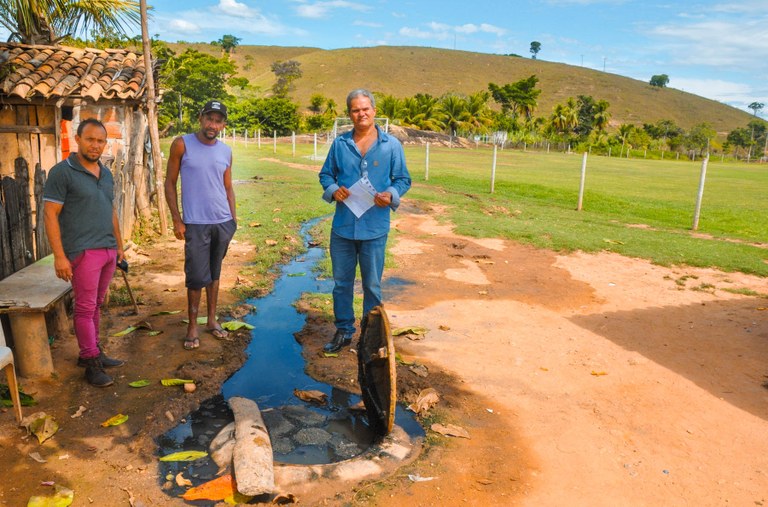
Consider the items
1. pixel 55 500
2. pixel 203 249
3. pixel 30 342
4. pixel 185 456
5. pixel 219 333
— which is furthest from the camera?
pixel 219 333

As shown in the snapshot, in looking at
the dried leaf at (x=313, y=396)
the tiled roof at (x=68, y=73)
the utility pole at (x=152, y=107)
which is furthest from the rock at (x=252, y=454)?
the utility pole at (x=152, y=107)

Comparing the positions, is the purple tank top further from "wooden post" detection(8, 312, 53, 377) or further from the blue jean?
"wooden post" detection(8, 312, 53, 377)

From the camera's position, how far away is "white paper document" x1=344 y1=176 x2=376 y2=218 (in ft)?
15.0

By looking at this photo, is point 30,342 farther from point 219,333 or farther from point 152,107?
point 152,107

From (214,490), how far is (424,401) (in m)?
1.66

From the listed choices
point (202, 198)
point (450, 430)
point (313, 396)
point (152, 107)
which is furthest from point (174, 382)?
point (152, 107)

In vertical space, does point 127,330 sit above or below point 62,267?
below

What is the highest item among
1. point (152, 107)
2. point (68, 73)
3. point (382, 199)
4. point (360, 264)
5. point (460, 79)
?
point (460, 79)

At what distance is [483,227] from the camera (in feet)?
38.3

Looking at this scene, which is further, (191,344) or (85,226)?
(191,344)

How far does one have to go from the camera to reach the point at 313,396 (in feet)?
14.4

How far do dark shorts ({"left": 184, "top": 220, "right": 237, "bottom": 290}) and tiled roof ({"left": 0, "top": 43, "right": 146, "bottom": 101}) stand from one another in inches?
179

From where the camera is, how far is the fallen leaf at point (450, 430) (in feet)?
12.8

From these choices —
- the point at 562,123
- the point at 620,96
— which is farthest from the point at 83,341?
the point at 620,96
